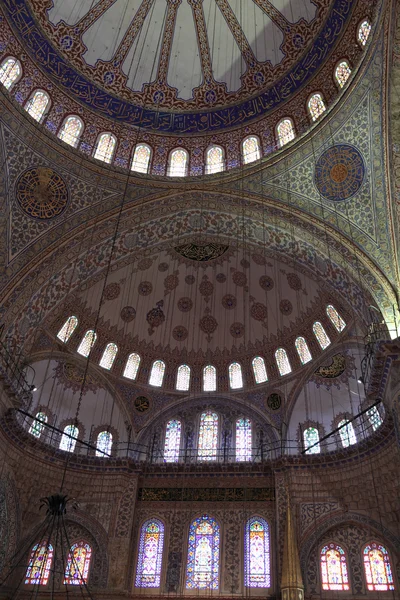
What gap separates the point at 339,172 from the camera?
11000 millimetres

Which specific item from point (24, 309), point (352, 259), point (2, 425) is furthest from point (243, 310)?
point (2, 425)

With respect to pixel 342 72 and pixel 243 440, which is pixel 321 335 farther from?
pixel 342 72

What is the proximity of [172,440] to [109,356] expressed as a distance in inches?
123

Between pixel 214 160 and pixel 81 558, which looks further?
pixel 214 160

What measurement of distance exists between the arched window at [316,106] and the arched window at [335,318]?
4.92 meters

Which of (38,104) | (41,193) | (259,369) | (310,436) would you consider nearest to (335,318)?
(259,369)

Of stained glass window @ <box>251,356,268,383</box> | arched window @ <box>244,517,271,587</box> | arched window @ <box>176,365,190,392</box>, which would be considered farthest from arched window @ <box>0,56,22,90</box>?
arched window @ <box>244,517,271,587</box>

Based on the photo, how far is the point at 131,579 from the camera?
12094 millimetres

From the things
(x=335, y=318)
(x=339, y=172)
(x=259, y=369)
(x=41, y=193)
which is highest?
(x=339, y=172)

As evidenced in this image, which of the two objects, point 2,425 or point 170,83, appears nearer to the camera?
point 2,425

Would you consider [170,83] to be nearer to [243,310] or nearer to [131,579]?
[243,310]

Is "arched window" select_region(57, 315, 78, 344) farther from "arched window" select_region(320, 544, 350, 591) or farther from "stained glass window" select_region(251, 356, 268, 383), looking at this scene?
"arched window" select_region(320, 544, 350, 591)

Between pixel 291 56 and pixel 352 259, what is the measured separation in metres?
5.60

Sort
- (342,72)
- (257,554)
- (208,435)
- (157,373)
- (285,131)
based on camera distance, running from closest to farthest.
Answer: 1. (342,72)
2. (257,554)
3. (285,131)
4. (208,435)
5. (157,373)
